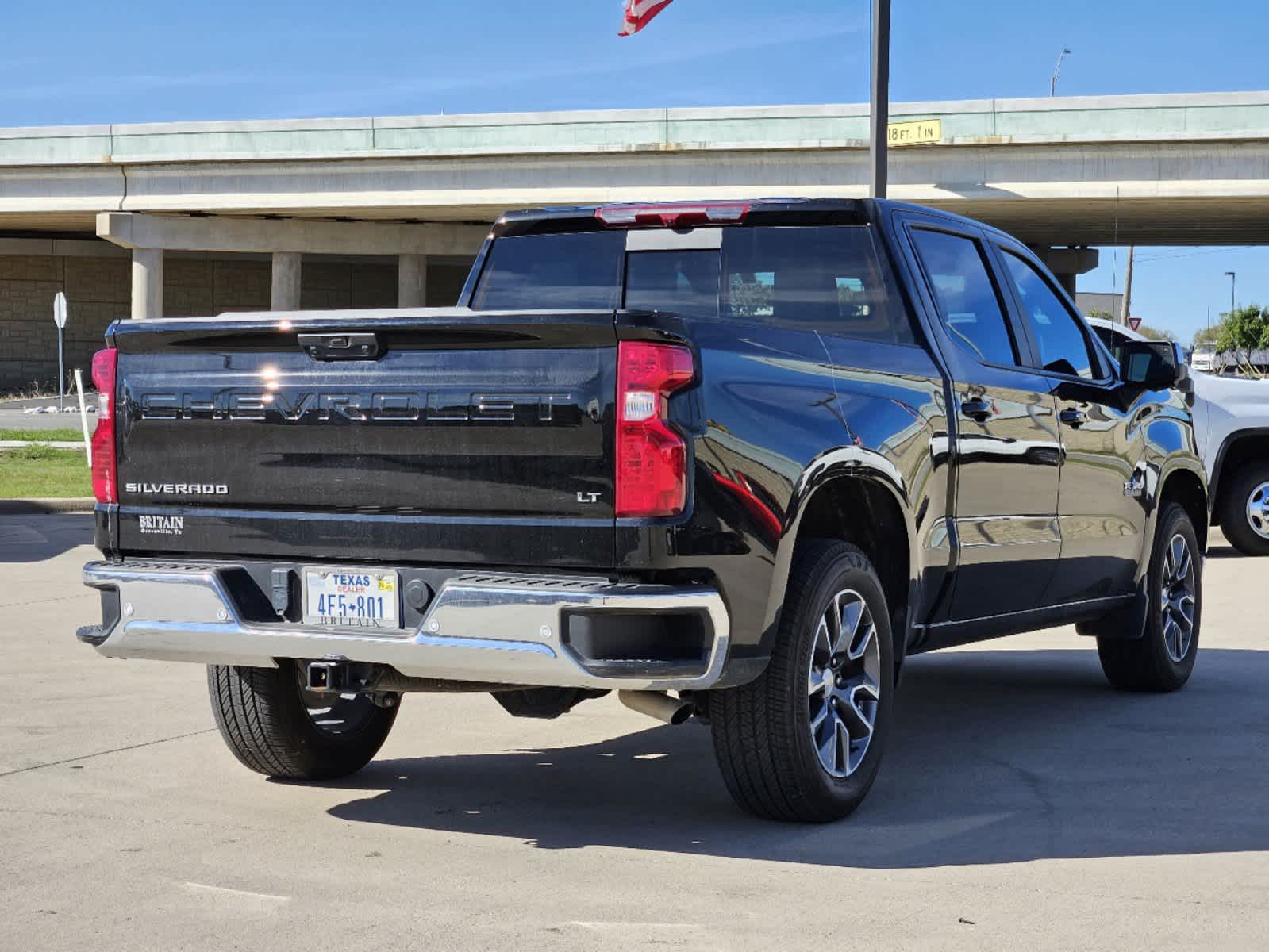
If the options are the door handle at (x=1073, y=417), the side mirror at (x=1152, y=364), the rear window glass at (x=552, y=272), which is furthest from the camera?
the side mirror at (x=1152, y=364)

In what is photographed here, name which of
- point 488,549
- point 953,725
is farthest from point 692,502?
point 953,725

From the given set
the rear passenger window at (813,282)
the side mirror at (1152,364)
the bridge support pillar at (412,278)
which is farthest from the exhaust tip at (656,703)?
the bridge support pillar at (412,278)

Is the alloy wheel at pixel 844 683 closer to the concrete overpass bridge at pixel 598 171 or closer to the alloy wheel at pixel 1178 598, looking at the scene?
the alloy wheel at pixel 1178 598

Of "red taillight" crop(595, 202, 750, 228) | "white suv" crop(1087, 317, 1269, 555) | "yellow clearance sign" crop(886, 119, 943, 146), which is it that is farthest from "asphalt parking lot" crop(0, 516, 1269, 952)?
"yellow clearance sign" crop(886, 119, 943, 146)

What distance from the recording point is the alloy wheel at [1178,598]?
334 inches

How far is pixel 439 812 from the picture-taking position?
5840 millimetres

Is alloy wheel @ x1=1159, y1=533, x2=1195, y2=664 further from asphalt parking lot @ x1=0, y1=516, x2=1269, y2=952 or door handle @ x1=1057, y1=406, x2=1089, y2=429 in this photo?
door handle @ x1=1057, y1=406, x2=1089, y2=429

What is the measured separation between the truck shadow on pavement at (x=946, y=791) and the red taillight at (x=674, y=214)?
200 centimetres

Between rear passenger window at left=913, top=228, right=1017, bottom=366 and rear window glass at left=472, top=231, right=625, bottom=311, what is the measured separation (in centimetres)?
116

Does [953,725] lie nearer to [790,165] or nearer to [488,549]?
[488,549]

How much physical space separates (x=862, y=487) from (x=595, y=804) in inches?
Result: 53.3

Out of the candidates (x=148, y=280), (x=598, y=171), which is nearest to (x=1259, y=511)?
(x=598, y=171)

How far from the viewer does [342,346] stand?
5.20 meters

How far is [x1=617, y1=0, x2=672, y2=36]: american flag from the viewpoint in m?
24.2
